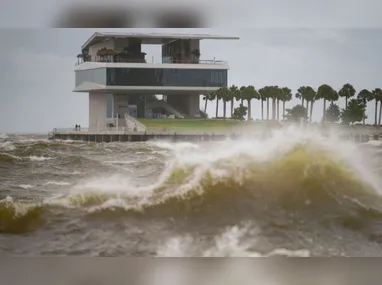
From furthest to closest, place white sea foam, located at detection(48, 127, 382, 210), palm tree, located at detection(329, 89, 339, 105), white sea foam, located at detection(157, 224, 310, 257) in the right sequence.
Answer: palm tree, located at detection(329, 89, 339, 105) → white sea foam, located at detection(48, 127, 382, 210) → white sea foam, located at detection(157, 224, 310, 257)

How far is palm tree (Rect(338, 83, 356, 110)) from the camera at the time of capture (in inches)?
154

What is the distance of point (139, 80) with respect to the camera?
3.91 m

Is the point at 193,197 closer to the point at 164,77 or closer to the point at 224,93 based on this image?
the point at 224,93

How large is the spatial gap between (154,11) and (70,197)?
144 cm

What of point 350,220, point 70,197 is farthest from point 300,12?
point 70,197

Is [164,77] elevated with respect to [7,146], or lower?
elevated

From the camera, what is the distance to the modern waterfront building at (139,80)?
3.85 m

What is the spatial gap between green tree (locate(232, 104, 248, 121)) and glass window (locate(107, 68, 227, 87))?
0.27 m

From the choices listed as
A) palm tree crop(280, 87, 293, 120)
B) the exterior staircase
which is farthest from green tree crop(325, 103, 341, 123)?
the exterior staircase

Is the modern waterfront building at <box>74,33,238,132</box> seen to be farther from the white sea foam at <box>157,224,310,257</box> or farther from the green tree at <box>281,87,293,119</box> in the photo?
the white sea foam at <box>157,224,310,257</box>

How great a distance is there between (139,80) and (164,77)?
0.19 m

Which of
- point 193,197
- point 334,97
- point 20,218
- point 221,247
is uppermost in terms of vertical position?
point 334,97

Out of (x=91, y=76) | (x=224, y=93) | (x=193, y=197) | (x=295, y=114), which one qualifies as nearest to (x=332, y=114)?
(x=295, y=114)

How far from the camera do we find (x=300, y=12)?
12.1 feet
